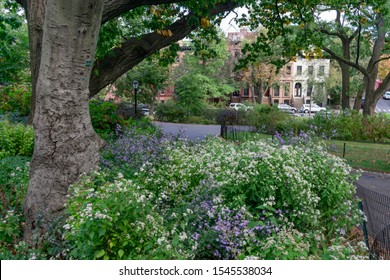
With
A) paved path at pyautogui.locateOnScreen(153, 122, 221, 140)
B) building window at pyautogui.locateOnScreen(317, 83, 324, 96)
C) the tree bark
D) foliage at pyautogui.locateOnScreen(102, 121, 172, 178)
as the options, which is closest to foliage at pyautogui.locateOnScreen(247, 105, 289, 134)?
paved path at pyautogui.locateOnScreen(153, 122, 221, 140)

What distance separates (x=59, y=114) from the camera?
464 centimetres

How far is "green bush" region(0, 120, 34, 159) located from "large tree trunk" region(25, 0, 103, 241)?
13.4 feet

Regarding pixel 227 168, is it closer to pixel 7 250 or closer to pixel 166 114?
pixel 7 250

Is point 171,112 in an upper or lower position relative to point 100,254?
lower

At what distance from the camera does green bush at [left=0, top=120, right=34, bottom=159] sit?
8422 mm

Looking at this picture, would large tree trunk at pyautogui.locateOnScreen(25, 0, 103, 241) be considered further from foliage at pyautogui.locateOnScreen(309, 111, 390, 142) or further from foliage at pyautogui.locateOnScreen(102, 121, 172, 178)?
foliage at pyautogui.locateOnScreen(309, 111, 390, 142)

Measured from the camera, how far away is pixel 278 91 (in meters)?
62.6

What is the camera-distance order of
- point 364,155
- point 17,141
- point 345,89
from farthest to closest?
point 345,89 → point 364,155 → point 17,141

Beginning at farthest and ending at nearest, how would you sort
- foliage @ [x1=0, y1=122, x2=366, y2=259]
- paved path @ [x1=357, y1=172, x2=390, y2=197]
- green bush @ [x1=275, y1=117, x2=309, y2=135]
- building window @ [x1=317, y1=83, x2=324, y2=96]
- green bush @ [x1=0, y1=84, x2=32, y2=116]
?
building window @ [x1=317, y1=83, x2=324, y2=96] < green bush @ [x1=275, y1=117, x2=309, y2=135] < green bush @ [x1=0, y1=84, x2=32, y2=116] < paved path @ [x1=357, y1=172, x2=390, y2=197] < foliage @ [x1=0, y1=122, x2=366, y2=259]

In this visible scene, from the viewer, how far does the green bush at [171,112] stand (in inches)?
1312

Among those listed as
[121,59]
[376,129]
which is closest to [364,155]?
[376,129]

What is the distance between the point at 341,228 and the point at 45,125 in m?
3.86

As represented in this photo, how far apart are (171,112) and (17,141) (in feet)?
81.4

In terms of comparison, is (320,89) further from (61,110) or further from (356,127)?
(61,110)
